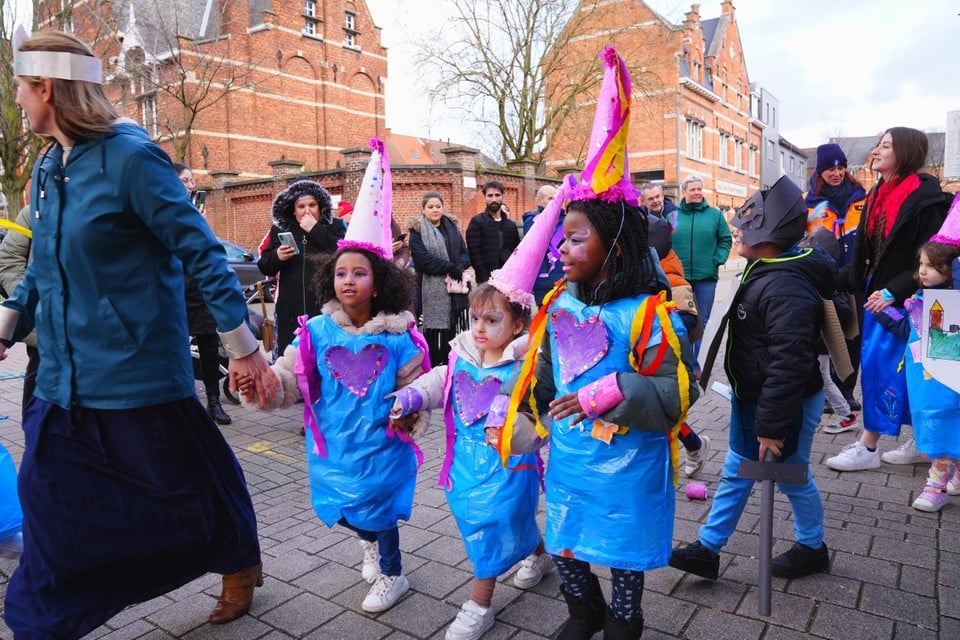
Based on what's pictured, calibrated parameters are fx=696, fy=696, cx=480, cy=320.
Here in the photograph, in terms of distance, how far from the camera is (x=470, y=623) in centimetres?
264

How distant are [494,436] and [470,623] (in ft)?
2.45

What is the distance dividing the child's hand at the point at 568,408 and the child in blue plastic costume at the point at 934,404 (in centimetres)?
247

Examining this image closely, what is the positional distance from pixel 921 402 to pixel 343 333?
3236 millimetres

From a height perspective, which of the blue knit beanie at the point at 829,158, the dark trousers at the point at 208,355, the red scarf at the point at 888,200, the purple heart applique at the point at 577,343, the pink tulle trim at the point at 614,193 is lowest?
the dark trousers at the point at 208,355

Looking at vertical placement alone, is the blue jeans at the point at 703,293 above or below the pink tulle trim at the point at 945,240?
below

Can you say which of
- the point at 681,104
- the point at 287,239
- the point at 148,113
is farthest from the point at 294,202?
the point at 681,104

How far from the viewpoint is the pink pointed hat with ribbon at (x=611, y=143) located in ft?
7.84

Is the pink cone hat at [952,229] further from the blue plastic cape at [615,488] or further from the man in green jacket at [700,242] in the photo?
the man in green jacket at [700,242]

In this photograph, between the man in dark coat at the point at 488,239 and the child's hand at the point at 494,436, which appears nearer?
the child's hand at the point at 494,436

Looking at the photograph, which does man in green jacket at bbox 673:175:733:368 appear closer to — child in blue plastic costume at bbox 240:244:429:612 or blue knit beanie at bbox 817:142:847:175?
blue knit beanie at bbox 817:142:847:175

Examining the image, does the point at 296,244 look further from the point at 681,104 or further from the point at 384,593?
the point at 681,104

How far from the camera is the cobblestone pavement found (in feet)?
8.97

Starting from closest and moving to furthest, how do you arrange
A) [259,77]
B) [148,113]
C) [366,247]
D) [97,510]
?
[97,510] → [366,247] → [148,113] → [259,77]

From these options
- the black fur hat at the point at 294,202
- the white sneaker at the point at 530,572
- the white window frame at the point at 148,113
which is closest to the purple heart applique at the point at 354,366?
the white sneaker at the point at 530,572
